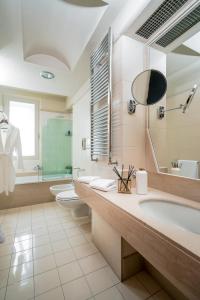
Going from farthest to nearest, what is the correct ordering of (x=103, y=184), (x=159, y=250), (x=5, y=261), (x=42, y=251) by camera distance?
(x=42, y=251), (x=5, y=261), (x=103, y=184), (x=159, y=250)

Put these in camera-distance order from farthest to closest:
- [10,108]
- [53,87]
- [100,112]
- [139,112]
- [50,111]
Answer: [50,111], [10,108], [53,87], [100,112], [139,112]

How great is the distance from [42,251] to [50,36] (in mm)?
2405

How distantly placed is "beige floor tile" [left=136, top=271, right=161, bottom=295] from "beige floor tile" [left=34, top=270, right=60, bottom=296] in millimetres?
706

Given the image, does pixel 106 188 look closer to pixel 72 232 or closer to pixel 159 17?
pixel 72 232

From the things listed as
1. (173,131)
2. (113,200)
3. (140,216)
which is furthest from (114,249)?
(173,131)

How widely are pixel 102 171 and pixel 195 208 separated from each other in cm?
114

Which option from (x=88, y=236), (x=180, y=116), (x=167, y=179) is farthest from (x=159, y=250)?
(x=88, y=236)

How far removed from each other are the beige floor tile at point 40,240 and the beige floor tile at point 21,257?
12 cm

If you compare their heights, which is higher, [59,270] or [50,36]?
[50,36]

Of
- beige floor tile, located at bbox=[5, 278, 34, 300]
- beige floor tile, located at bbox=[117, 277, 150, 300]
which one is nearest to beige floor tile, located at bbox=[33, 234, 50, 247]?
beige floor tile, located at bbox=[5, 278, 34, 300]

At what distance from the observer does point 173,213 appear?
1.06 m

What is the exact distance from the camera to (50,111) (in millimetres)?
3666

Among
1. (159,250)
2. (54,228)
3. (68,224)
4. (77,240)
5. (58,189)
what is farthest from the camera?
(58,189)

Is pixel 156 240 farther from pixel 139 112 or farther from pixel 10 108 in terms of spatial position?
pixel 10 108
